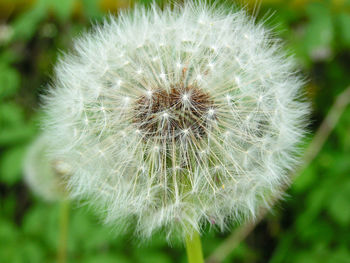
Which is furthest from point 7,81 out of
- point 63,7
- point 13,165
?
point 63,7

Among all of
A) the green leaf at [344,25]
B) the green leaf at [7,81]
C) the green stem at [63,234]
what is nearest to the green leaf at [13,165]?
the green leaf at [7,81]

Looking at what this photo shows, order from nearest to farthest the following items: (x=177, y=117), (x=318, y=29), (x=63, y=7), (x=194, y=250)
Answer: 1. (x=194, y=250)
2. (x=177, y=117)
3. (x=63, y=7)
4. (x=318, y=29)

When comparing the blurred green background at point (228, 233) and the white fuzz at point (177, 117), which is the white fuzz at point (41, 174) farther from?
the white fuzz at point (177, 117)

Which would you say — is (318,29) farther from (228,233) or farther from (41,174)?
(41,174)

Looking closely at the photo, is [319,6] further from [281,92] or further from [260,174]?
[260,174]

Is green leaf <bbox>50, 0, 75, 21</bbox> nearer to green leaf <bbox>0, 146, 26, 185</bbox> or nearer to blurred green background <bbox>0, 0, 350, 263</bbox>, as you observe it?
blurred green background <bbox>0, 0, 350, 263</bbox>

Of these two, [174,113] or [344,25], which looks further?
[344,25]
